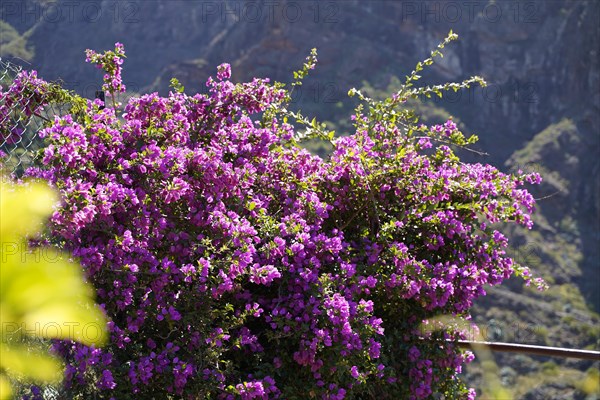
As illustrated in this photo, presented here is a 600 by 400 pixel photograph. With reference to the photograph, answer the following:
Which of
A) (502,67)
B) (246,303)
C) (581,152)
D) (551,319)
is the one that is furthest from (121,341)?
(502,67)

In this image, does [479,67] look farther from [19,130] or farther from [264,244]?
[264,244]

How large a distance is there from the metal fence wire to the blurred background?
68902 millimetres

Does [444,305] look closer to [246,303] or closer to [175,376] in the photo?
[246,303]

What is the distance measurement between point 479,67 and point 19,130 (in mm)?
93944

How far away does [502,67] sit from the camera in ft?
307

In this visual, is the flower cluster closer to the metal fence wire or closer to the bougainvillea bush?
the bougainvillea bush

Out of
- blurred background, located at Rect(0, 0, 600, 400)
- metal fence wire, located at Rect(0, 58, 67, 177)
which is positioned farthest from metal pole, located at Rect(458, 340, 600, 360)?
blurred background, located at Rect(0, 0, 600, 400)

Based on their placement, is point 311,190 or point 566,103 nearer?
point 311,190

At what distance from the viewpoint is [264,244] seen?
9.98 ft

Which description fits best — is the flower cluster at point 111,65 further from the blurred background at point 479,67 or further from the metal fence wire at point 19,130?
the blurred background at point 479,67

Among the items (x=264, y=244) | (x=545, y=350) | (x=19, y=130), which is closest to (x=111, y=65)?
(x=19, y=130)

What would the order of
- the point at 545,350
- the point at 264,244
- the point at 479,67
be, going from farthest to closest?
the point at 479,67 → the point at 545,350 → the point at 264,244

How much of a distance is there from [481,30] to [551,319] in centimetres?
4018

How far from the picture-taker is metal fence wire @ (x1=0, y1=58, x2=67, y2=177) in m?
3.05
